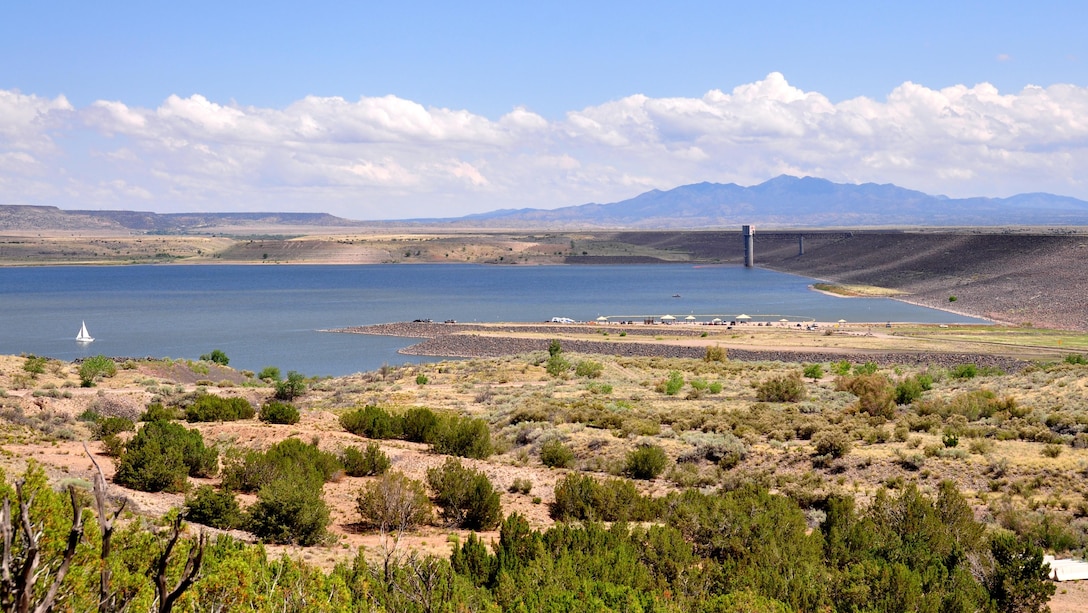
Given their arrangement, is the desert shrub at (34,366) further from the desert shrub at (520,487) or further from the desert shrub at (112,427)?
the desert shrub at (520,487)

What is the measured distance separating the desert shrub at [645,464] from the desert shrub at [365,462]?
5077 millimetres

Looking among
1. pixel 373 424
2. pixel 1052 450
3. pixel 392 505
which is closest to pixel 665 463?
pixel 373 424

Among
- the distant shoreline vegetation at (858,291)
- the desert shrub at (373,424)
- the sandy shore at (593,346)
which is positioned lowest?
the distant shoreline vegetation at (858,291)

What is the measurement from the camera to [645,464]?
19969 mm

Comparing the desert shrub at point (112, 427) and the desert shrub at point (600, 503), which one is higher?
the desert shrub at point (112, 427)

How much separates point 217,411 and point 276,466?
25.1 feet

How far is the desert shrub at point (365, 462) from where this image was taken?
17.7 m

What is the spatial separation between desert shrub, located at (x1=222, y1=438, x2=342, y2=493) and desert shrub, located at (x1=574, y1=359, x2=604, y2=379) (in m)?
24.0

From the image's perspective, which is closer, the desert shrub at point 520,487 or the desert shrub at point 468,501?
the desert shrub at point 468,501

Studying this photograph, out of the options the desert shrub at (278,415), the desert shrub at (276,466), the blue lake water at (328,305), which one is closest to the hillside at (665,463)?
the desert shrub at (276,466)

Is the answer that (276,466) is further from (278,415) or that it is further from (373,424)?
(278,415)

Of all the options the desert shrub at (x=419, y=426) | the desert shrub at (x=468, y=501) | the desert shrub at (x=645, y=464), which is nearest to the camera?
the desert shrub at (x=468, y=501)

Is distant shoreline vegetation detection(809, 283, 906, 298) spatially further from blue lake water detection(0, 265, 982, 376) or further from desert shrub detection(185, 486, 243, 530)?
desert shrub detection(185, 486, 243, 530)

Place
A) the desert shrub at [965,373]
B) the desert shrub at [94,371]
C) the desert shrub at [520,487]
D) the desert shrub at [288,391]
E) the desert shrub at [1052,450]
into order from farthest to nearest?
1. the desert shrub at [965,373]
2. the desert shrub at [94,371]
3. the desert shrub at [288,391]
4. the desert shrub at [1052,450]
5. the desert shrub at [520,487]
